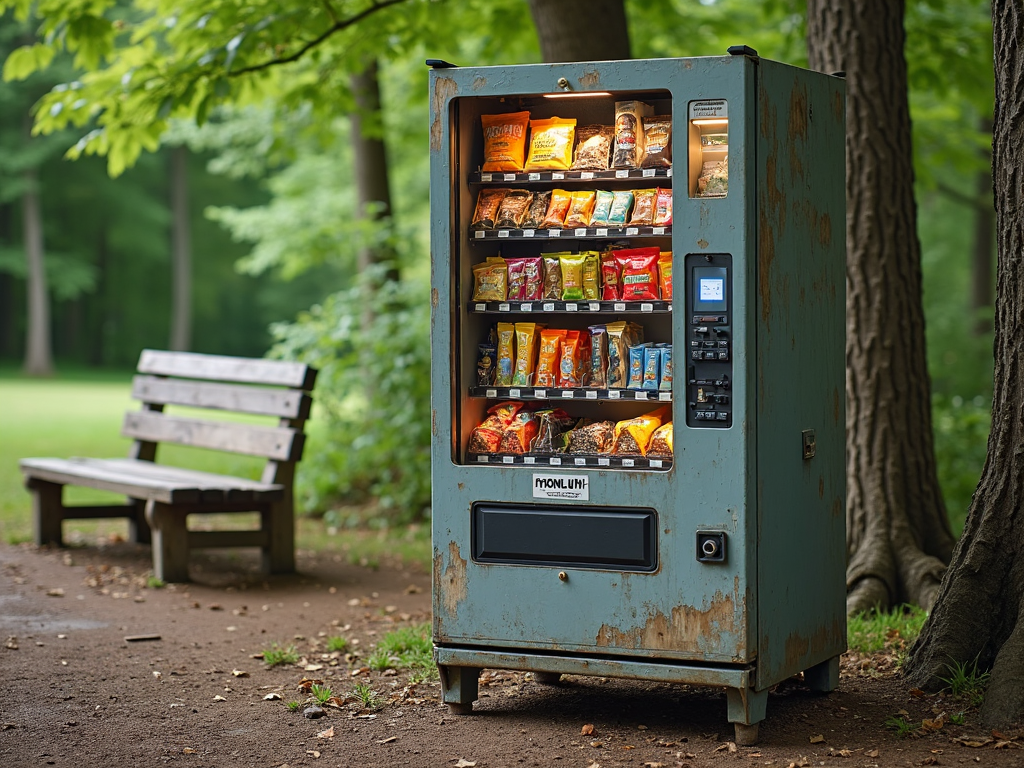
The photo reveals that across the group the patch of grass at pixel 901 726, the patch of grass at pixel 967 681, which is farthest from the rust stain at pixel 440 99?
the patch of grass at pixel 967 681

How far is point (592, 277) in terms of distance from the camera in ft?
16.6

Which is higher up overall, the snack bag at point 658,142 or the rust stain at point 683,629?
the snack bag at point 658,142

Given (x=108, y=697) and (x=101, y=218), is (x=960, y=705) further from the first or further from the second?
(x=101, y=218)

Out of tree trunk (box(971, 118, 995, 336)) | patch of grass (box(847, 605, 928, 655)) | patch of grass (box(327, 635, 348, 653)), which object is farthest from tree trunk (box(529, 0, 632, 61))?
tree trunk (box(971, 118, 995, 336))

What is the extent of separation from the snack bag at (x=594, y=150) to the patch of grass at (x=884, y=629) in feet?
8.62

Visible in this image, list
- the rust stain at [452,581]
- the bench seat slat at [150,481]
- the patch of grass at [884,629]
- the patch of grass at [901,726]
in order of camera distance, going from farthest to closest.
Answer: the bench seat slat at [150,481]
the patch of grass at [884,629]
the rust stain at [452,581]
the patch of grass at [901,726]

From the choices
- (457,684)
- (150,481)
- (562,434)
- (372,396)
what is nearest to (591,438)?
(562,434)

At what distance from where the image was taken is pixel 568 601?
15.8 feet

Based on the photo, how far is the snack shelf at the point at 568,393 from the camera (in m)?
4.76

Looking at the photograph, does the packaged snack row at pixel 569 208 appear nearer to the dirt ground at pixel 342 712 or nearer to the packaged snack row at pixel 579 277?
the packaged snack row at pixel 579 277

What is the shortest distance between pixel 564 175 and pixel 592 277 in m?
0.46

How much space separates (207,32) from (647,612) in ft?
17.9

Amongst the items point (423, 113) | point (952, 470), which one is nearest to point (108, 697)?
point (952, 470)

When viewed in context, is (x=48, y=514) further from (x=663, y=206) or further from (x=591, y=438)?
(x=663, y=206)
